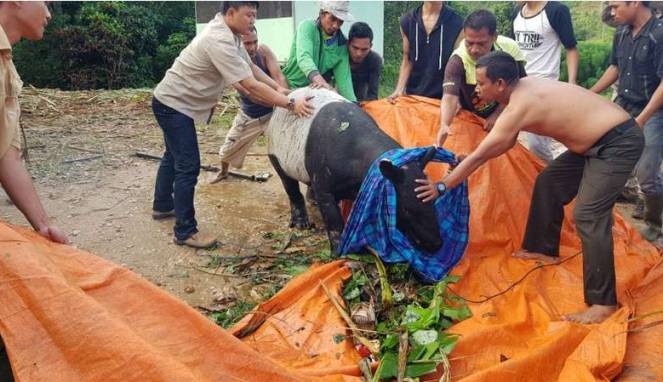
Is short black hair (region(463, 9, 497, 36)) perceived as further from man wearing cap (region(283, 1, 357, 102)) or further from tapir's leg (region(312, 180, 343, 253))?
tapir's leg (region(312, 180, 343, 253))

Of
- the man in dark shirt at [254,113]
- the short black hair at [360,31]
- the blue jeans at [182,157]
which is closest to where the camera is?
the blue jeans at [182,157]

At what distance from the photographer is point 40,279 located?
1.83m

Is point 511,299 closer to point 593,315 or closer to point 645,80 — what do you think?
point 593,315

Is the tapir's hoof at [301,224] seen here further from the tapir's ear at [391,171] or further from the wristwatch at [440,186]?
the wristwatch at [440,186]

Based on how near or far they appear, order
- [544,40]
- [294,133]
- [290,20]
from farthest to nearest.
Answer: [290,20]
[544,40]
[294,133]

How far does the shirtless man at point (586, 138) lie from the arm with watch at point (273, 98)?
152 centimetres

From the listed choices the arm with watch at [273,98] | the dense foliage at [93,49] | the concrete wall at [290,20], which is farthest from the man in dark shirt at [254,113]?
the dense foliage at [93,49]

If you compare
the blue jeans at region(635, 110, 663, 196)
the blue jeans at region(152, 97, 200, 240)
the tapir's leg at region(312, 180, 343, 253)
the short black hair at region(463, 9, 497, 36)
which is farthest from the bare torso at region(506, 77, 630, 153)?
the blue jeans at region(152, 97, 200, 240)

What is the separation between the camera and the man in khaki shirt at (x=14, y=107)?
218cm

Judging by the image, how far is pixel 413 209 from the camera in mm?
3545

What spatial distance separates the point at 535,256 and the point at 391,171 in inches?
52.5

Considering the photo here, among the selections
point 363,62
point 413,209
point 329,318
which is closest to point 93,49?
point 363,62

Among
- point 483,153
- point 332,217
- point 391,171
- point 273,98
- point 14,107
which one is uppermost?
point 14,107

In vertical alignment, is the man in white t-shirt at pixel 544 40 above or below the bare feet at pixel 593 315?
above
